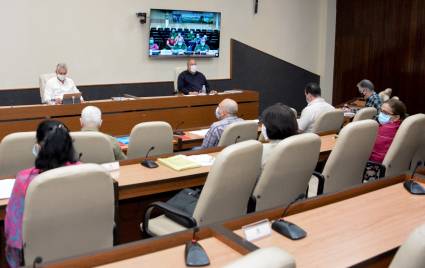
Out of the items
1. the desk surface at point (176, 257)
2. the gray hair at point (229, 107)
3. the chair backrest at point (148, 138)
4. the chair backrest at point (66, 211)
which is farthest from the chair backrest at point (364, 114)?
the desk surface at point (176, 257)

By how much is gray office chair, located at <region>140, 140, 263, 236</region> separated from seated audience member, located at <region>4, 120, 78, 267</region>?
0.57 metres

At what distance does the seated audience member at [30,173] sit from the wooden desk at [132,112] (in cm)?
349

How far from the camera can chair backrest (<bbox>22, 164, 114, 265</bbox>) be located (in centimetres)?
216

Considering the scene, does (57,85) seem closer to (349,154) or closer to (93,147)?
(93,147)

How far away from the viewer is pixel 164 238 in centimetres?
187

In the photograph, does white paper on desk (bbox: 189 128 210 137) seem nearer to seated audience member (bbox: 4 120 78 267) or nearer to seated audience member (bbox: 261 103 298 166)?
seated audience member (bbox: 261 103 298 166)

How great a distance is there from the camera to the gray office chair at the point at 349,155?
3.31 m

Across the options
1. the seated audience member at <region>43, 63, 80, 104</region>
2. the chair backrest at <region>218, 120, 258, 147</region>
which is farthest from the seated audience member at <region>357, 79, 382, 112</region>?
the seated audience member at <region>43, 63, 80, 104</region>

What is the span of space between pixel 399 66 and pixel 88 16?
6245 millimetres

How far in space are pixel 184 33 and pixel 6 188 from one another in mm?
6371

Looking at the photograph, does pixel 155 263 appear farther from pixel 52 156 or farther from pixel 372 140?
pixel 372 140

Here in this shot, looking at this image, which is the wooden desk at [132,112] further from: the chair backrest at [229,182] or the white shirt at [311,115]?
the chair backrest at [229,182]

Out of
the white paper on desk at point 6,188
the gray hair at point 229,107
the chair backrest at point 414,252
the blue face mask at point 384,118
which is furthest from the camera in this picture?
the gray hair at point 229,107

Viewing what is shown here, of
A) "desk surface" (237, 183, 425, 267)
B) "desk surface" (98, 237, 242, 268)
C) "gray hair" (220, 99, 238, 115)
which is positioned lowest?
"desk surface" (98, 237, 242, 268)
